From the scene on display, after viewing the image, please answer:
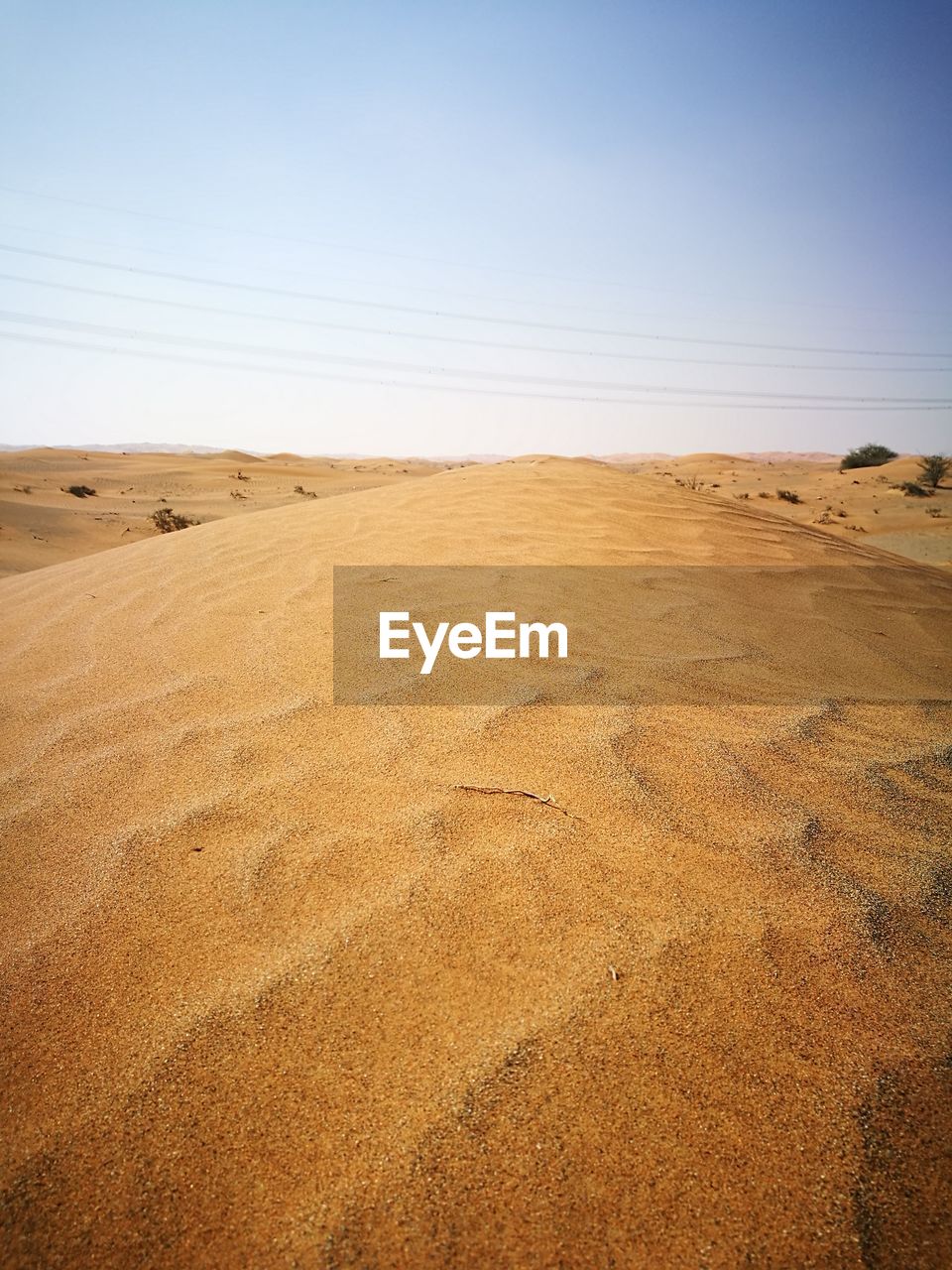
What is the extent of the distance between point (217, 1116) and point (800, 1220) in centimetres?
73

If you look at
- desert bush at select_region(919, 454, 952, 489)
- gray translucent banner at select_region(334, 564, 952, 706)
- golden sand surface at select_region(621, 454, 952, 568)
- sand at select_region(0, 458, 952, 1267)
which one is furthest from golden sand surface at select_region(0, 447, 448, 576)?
desert bush at select_region(919, 454, 952, 489)

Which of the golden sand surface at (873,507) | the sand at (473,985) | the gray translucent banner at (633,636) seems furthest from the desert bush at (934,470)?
the sand at (473,985)

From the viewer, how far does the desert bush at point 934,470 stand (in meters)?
13.6

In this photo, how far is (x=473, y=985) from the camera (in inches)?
37.6

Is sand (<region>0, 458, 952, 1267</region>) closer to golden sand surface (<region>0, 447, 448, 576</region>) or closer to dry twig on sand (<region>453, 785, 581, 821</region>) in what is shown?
dry twig on sand (<region>453, 785, 581, 821</region>)

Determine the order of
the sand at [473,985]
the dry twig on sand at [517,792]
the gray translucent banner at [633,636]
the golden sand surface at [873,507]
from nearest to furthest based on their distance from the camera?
the sand at [473,985]
the dry twig on sand at [517,792]
the gray translucent banner at [633,636]
the golden sand surface at [873,507]

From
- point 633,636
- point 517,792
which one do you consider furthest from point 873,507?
point 517,792

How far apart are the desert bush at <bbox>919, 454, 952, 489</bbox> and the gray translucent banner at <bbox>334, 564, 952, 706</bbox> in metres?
13.2

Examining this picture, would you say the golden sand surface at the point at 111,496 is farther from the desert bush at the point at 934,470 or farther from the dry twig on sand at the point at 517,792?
the desert bush at the point at 934,470

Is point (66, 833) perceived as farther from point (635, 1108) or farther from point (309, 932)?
point (635, 1108)

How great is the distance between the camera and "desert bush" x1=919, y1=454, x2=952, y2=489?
44.7 ft

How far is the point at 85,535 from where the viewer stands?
9219mm

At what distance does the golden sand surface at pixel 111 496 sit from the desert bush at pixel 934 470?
14.0m

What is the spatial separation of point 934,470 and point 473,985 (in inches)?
675
